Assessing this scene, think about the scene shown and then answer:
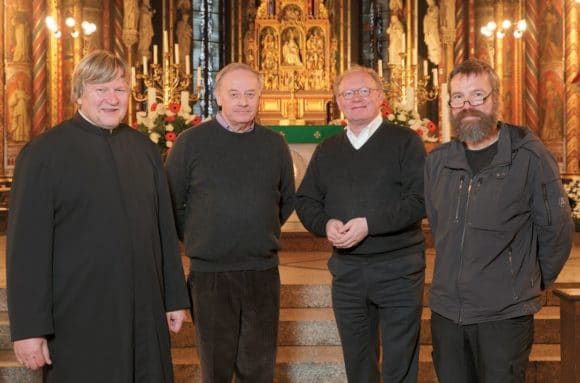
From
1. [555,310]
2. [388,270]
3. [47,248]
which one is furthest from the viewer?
[555,310]

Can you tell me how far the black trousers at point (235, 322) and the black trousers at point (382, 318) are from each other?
12.6 inches

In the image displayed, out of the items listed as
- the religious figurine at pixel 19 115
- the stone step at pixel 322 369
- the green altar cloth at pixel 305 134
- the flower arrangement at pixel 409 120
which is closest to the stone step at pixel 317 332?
the stone step at pixel 322 369

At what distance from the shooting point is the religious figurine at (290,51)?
16688 mm

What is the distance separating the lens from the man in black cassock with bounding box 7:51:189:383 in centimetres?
281

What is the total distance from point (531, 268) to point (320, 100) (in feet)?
44.2

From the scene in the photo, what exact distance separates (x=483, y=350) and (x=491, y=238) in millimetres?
388

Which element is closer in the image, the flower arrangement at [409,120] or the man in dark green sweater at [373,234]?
the man in dark green sweater at [373,234]

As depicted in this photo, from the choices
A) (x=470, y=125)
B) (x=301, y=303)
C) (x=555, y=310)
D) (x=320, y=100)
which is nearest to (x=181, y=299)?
(x=470, y=125)

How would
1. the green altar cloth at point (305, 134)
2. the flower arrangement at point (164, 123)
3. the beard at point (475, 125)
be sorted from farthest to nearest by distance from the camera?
the green altar cloth at point (305, 134) < the flower arrangement at point (164, 123) < the beard at point (475, 125)

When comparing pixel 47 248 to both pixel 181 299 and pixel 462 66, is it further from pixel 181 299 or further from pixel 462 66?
pixel 462 66

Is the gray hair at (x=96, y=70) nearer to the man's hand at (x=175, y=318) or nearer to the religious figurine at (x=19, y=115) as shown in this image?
the man's hand at (x=175, y=318)

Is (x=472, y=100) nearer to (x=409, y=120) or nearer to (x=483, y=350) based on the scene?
(x=483, y=350)

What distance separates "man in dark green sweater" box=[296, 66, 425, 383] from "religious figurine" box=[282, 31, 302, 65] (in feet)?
42.9

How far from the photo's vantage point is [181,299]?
10.6ft
